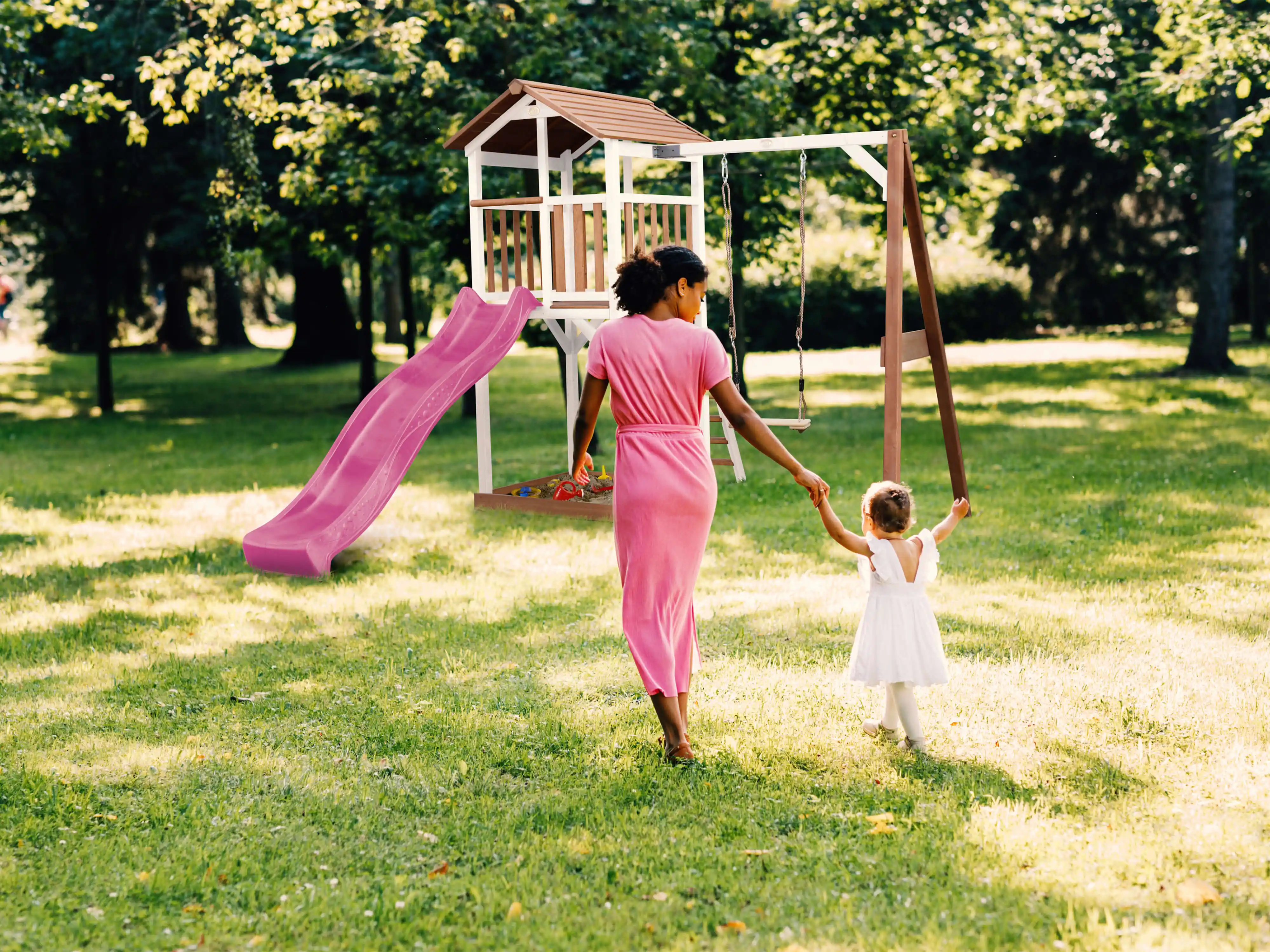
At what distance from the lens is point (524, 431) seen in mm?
17984

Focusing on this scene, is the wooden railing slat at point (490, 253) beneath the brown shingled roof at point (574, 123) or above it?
beneath

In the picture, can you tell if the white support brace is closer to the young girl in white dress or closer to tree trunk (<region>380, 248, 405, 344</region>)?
the young girl in white dress

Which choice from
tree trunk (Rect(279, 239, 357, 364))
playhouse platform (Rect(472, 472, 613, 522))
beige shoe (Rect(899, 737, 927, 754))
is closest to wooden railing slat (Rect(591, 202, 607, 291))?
playhouse platform (Rect(472, 472, 613, 522))

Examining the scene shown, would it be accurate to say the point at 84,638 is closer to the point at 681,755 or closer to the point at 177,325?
the point at 681,755

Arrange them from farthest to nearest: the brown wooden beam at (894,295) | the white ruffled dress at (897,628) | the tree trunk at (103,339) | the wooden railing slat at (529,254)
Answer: the tree trunk at (103,339) → the wooden railing slat at (529,254) → the brown wooden beam at (894,295) → the white ruffled dress at (897,628)

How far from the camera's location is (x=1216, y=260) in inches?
817

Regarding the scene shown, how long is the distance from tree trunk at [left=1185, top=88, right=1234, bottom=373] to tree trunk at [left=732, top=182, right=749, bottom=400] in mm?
7548

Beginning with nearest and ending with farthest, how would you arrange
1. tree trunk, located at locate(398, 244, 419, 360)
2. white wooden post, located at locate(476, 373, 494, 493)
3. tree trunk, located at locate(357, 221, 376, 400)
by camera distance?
1. white wooden post, located at locate(476, 373, 494, 493)
2. tree trunk, located at locate(357, 221, 376, 400)
3. tree trunk, located at locate(398, 244, 419, 360)

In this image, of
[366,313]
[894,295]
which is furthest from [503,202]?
[366,313]

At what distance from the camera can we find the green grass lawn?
13.4 feet

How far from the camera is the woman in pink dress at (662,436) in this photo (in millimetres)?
5113

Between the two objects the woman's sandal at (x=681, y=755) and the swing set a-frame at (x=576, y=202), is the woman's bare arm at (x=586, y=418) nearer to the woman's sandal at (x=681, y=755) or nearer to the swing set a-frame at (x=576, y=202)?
the woman's sandal at (x=681, y=755)

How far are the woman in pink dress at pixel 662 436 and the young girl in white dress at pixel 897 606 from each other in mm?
270

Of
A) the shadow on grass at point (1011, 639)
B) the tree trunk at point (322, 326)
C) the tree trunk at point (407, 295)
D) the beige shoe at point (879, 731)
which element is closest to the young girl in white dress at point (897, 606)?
the beige shoe at point (879, 731)
